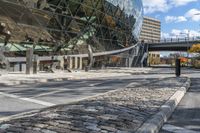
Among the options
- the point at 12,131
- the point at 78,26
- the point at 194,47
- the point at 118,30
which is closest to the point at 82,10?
the point at 78,26

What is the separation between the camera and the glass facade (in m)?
41.4

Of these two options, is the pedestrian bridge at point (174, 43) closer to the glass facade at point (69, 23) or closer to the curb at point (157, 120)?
the glass facade at point (69, 23)

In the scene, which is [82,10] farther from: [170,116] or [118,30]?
[170,116]

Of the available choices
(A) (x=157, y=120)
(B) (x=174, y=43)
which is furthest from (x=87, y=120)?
(B) (x=174, y=43)

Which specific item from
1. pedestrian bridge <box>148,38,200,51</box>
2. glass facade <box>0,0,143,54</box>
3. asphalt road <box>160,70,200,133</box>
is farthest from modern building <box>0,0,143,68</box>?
pedestrian bridge <box>148,38,200,51</box>

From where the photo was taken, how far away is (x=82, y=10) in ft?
188

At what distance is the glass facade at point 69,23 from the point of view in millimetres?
41438

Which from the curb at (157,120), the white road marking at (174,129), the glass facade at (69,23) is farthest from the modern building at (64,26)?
the white road marking at (174,129)

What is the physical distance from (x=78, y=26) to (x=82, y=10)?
2.46m

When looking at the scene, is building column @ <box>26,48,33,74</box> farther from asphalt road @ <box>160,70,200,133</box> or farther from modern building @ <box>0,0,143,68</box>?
asphalt road @ <box>160,70,200,133</box>

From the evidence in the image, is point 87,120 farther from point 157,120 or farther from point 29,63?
point 29,63

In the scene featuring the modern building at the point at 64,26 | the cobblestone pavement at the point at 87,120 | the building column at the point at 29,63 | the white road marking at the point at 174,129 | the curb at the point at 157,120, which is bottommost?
the white road marking at the point at 174,129

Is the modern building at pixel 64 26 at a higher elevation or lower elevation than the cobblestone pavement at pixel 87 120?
higher

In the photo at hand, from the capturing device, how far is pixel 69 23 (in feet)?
175
